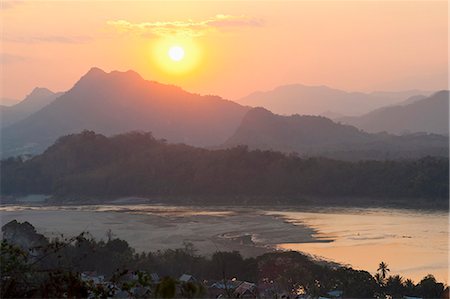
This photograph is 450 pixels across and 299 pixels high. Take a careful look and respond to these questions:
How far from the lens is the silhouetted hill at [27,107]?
134m

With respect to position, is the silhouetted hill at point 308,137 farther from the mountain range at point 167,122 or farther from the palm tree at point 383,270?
the palm tree at point 383,270

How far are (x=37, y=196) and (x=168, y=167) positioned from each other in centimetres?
920

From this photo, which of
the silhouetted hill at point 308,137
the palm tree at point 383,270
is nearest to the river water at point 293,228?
the palm tree at point 383,270

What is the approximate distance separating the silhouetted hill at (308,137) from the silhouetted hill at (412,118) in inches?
1912

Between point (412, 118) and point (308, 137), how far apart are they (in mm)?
62659

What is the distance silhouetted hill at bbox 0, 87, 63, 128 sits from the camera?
134m

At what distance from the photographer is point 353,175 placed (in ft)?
149

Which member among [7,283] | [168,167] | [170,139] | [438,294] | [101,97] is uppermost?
[101,97]

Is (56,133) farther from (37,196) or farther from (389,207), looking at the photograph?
(389,207)

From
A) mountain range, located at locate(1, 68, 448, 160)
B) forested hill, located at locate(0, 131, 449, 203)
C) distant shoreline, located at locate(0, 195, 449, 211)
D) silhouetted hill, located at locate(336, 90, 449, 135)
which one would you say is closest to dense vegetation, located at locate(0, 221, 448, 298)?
distant shoreline, located at locate(0, 195, 449, 211)

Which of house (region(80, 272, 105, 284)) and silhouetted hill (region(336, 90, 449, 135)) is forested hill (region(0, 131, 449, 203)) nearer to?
house (region(80, 272, 105, 284))

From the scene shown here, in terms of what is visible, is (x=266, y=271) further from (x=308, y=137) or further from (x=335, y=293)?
(x=308, y=137)

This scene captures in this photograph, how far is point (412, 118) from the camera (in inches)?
5886

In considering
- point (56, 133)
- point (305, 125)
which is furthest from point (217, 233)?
point (56, 133)
